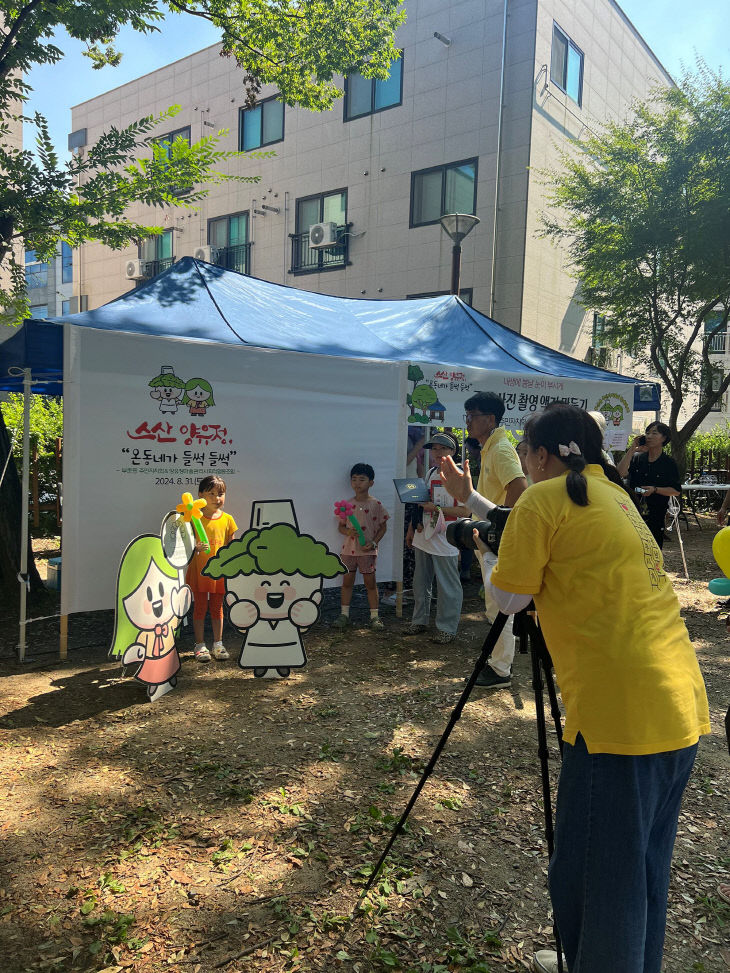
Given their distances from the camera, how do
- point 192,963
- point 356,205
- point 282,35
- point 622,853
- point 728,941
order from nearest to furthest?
point 622,853 → point 192,963 → point 728,941 → point 282,35 → point 356,205

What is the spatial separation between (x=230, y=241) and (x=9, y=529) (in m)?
15.2

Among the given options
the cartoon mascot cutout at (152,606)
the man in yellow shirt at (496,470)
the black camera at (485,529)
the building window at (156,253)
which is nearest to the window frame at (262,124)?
the building window at (156,253)

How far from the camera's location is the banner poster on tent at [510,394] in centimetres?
655

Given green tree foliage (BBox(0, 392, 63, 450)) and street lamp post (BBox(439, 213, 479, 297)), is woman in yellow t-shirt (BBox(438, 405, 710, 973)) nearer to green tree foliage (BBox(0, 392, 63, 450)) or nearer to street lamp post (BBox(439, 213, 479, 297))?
street lamp post (BBox(439, 213, 479, 297))

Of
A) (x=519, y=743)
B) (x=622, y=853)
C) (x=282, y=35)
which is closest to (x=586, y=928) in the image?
(x=622, y=853)

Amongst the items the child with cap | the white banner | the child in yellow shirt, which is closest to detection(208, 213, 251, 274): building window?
the white banner

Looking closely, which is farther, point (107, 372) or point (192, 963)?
point (107, 372)

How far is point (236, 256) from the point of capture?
63.1 ft

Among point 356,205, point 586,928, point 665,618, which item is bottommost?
point 586,928

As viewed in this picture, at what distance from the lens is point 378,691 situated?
471cm

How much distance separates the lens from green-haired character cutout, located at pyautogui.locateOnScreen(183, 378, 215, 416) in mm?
5359

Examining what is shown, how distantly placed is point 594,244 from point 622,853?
1389cm

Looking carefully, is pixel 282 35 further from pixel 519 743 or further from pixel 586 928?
pixel 586 928

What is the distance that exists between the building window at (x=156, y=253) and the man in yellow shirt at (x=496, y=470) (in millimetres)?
18629
